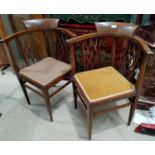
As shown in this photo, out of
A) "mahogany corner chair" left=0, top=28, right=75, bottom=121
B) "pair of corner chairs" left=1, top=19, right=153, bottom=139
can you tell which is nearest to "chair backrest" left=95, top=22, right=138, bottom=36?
"pair of corner chairs" left=1, top=19, right=153, bottom=139

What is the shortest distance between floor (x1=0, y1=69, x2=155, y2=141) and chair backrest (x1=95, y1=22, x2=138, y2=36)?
839 mm

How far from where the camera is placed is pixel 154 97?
150cm

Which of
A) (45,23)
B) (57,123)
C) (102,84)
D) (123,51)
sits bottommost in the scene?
(57,123)

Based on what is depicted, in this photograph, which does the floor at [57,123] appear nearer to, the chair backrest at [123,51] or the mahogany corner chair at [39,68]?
the mahogany corner chair at [39,68]

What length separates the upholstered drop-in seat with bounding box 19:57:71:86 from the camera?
1.31 m

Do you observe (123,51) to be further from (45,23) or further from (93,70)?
(45,23)

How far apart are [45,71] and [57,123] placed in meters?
0.55

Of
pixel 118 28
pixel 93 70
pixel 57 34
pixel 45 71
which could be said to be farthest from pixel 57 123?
pixel 118 28

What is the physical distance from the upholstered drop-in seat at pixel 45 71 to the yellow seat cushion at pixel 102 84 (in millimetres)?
190

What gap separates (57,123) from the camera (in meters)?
1.52

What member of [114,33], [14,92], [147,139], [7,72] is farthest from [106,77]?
[7,72]

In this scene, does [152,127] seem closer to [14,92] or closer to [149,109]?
[149,109]

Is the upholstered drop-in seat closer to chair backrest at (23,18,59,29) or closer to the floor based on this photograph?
chair backrest at (23,18,59,29)

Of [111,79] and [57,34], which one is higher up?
[57,34]
